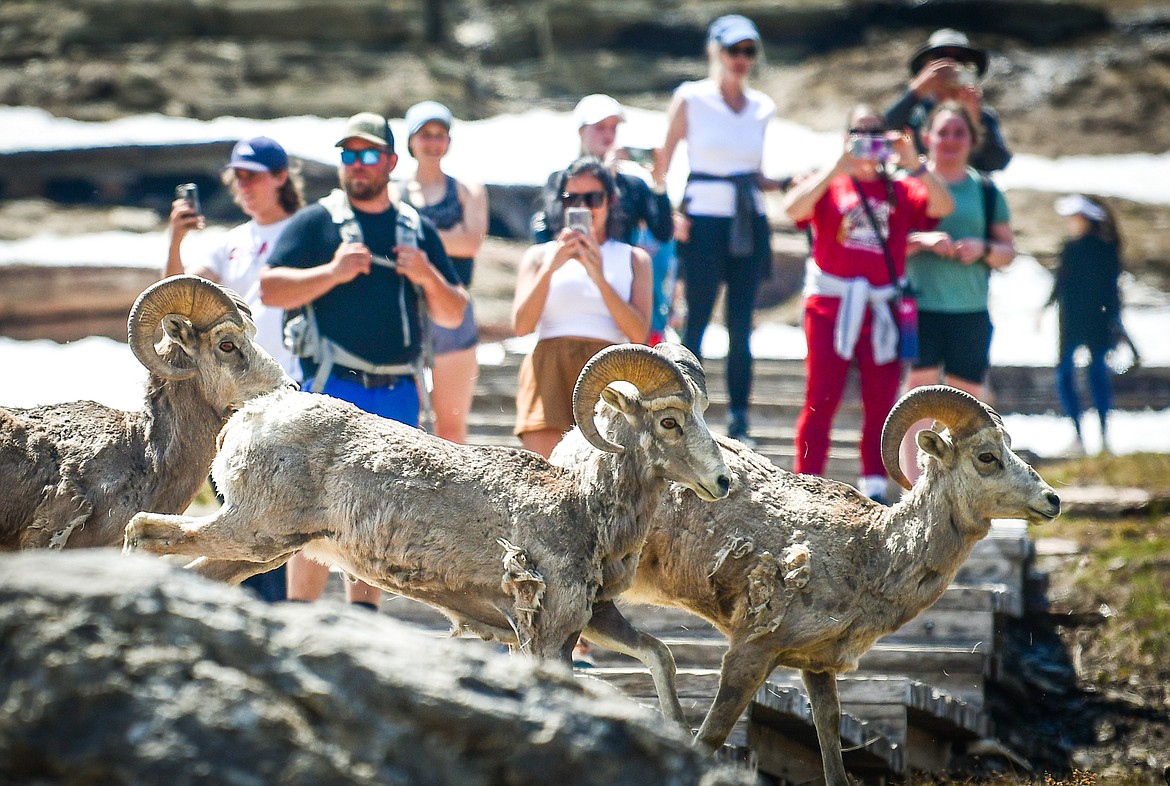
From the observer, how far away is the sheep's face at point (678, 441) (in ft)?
19.8

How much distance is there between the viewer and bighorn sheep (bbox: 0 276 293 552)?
6246 mm

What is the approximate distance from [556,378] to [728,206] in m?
2.78

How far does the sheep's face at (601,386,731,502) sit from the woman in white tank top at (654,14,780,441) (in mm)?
3412

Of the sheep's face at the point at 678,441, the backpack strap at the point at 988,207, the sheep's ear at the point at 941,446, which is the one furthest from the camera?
the backpack strap at the point at 988,207

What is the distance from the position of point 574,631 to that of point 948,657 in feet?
11.6

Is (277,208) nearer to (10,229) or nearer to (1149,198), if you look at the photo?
(10,229)

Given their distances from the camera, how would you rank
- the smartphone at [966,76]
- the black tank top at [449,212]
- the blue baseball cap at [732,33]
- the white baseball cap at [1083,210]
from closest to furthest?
the black tank top at [449,212] < the blue baseball cap at [732,33] < the smartphone at [966,76] < the white baseball cap at [1083,210]

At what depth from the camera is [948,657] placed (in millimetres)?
8547

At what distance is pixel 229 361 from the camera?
6508mm

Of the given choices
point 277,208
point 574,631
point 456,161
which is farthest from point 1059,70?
point 574,631

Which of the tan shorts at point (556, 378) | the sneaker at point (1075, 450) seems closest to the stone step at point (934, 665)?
the tan shorts at point (556, 378)

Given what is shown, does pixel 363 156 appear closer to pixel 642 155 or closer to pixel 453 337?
pixel 453 337

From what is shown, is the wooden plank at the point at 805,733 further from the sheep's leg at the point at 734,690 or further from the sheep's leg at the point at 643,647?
the sheep's leg at the point at 643,647

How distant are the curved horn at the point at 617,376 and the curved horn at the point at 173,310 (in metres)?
1.59
